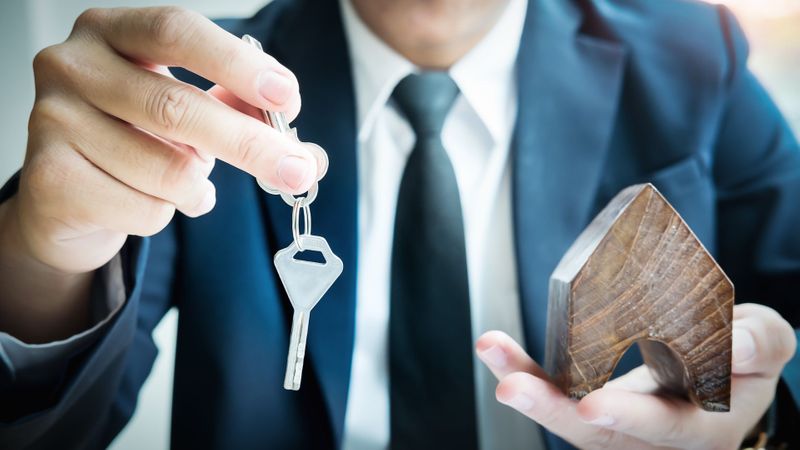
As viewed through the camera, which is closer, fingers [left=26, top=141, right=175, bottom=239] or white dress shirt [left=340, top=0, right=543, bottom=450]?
fingers [left=26, top=141, right=175, bottom=239]

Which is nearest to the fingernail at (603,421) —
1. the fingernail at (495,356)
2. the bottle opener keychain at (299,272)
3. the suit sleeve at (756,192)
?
the fingernail at (495,356)

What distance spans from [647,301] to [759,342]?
0.21m

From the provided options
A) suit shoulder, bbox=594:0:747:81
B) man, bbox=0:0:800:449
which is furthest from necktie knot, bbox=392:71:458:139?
suit shoulder, bbox=594:0:747:81

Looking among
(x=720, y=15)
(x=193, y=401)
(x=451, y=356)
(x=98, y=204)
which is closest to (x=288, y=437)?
(x=193, y=401)

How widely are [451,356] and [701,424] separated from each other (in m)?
0.41

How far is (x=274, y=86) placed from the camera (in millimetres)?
547

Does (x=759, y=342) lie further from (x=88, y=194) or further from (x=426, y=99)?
(x=88, y=194)

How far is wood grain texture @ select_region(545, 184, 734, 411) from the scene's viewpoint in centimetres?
56

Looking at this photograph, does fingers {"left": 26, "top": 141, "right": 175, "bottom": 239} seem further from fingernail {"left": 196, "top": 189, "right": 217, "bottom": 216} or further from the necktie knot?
the necktie knot

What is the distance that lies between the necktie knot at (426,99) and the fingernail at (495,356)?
504mm

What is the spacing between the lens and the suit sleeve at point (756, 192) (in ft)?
3.65

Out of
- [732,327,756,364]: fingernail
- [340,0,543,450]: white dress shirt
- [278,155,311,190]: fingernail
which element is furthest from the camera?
[340,0,543,450]: white dress shirt

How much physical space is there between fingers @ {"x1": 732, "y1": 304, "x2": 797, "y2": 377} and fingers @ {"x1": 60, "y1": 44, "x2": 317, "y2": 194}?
21.1 inches

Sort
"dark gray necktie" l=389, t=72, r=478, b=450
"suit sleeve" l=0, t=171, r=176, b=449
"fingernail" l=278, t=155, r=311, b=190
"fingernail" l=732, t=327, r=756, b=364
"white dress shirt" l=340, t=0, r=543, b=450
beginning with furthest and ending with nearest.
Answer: "white dress shirt" l=340, t=0, r=543, b=450, "dark gray necktie" l=389, t=72, r=478, b=450, "suit sleeve" l=0, t=171, r=176, b=449, "fingernail" l=732, t=327, r=756, b=364, "fingernail" l=278, t=155, r=311, b=190
